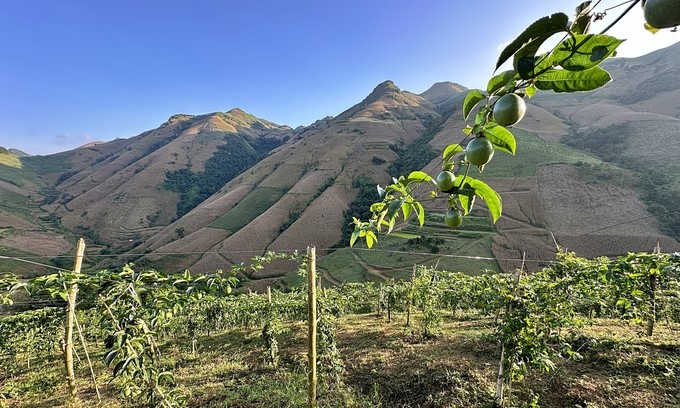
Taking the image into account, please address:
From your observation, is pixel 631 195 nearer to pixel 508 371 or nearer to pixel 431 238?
pixel 431 238

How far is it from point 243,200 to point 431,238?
4322 cm

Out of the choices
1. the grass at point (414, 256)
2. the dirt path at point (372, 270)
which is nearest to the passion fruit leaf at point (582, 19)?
the grass at point (414, 256)

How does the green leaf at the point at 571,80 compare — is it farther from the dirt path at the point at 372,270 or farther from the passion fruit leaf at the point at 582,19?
the dirt path at the point at 372,270

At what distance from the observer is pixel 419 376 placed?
6.16m

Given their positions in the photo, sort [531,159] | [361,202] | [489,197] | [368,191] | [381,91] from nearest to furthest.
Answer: [489,197], [531,159], [361,202], [368,191], [381,91]

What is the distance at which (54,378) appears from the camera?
869 centimetres

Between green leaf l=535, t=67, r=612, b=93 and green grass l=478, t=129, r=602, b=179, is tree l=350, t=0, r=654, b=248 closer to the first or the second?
green leaf l=535, t=67, r=612, b=93

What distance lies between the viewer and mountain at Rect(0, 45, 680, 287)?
38.2 metres

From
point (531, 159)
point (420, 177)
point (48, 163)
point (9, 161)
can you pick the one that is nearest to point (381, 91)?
point (531, 159)

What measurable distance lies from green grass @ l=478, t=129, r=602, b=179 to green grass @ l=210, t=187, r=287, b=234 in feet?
131

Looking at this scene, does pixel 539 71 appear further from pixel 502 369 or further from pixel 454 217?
pixel 502 369

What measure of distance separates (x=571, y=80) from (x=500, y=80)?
11 centimetres

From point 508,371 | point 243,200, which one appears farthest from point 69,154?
point 508,371

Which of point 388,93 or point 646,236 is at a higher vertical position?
point 388,93
